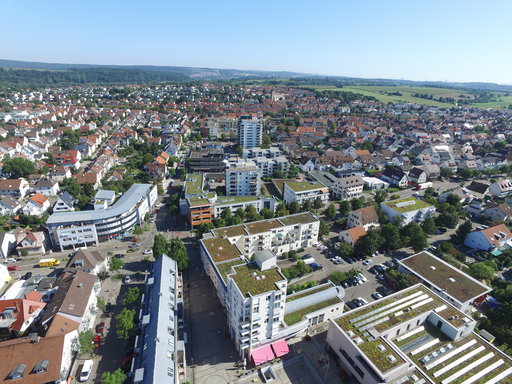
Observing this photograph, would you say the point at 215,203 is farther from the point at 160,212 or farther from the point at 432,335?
the point at 432,335

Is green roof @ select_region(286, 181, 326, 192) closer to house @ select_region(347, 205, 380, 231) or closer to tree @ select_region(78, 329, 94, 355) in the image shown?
house @ select_region(347, 205, 380, 231)

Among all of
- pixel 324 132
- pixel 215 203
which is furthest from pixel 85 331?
pixel 324 132

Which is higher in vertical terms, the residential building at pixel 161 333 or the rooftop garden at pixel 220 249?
the rooftop garden at pixel 220 249

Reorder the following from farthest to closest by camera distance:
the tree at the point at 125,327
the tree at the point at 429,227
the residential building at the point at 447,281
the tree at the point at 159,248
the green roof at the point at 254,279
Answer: the tree at the point at 429,227 → the tree at the point at 159,248 → the residential building at the point at 447,281 → the tree at the point at 125,327 → the green roof at the point at 254,279

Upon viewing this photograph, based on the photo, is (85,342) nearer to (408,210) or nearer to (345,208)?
(345,208)

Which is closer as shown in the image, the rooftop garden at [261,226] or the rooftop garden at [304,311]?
the rooftop garden at [304,311]

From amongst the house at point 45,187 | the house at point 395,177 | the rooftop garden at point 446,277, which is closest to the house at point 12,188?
the house at point 45,187

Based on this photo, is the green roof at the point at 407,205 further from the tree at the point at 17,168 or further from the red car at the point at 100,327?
the tree at the point at 17,168
